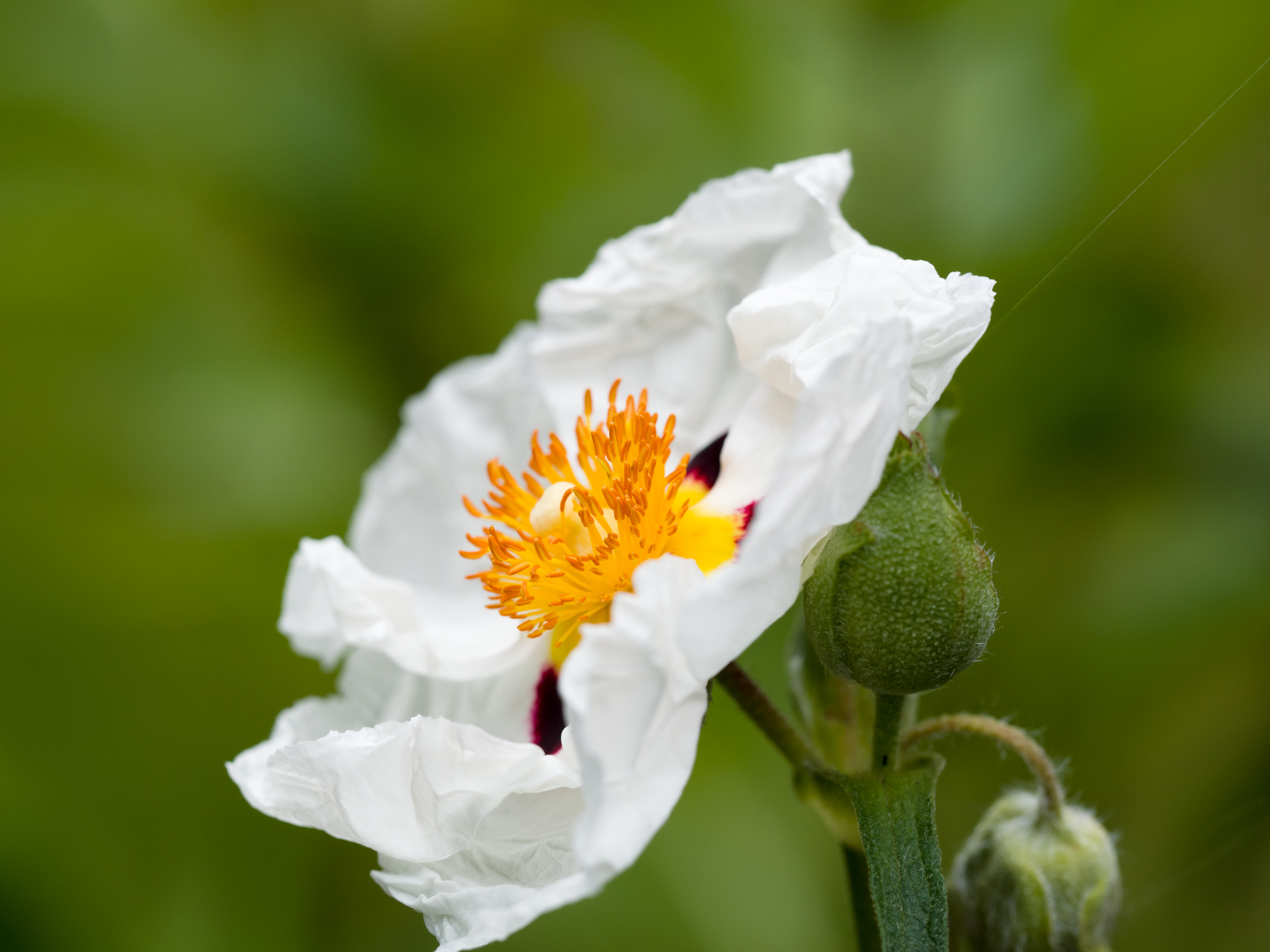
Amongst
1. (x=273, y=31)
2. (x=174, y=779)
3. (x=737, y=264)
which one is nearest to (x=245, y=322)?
(x=273, y=31)

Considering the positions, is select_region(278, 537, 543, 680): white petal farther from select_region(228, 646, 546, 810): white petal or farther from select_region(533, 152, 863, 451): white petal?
select_region(533, 152, 863, 451): white petal

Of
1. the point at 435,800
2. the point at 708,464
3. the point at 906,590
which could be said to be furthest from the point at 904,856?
the point at 708,464

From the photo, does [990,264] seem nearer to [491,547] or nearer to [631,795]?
[491,547]

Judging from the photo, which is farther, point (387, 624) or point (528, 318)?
point (528, 318)

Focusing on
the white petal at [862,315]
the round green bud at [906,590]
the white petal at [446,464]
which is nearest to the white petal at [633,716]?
the round green bud at [906,590]

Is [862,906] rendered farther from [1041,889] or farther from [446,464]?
[446,464]

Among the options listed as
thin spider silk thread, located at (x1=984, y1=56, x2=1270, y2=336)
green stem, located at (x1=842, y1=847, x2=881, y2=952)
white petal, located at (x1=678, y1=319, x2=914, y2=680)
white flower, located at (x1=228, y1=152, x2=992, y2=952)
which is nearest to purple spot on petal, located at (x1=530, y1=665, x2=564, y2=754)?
white flower, located at (x1=228, y1=152, x2=992, y2=952)
